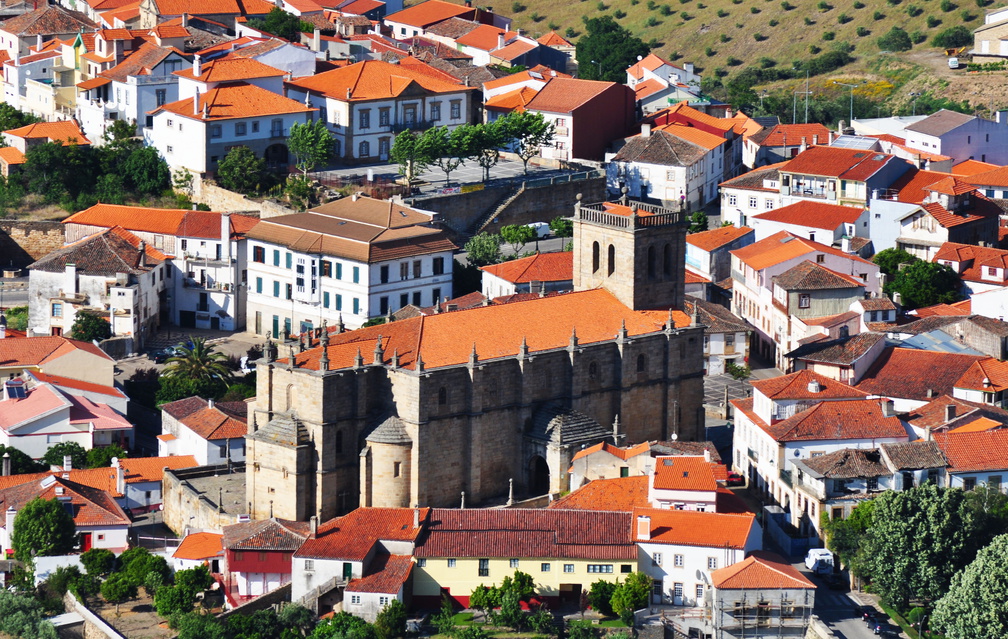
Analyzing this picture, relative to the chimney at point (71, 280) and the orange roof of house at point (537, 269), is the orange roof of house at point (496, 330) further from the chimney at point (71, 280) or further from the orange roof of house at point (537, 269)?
the chimney at point (71, 280)

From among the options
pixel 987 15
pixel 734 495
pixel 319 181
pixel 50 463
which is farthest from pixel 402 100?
pixel 987 15

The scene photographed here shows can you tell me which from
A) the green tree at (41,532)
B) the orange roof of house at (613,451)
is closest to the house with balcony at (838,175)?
the orange roof of house at (613,451)

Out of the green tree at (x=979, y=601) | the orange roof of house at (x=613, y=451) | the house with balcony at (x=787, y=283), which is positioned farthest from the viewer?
the house with balcony at (x=787, y=283)

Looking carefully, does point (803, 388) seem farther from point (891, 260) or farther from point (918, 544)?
point (891, 260)

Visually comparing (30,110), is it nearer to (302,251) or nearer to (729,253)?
(302,251)

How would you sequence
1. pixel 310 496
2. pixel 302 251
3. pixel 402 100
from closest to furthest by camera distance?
pixel 310 496
pixel 302 251
pixel 402 100

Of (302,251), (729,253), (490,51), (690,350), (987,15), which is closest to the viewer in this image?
(690,350)

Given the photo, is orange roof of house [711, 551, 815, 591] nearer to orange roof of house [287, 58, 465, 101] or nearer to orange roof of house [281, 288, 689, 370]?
orange roof of house [281, 288, 689, 370]
